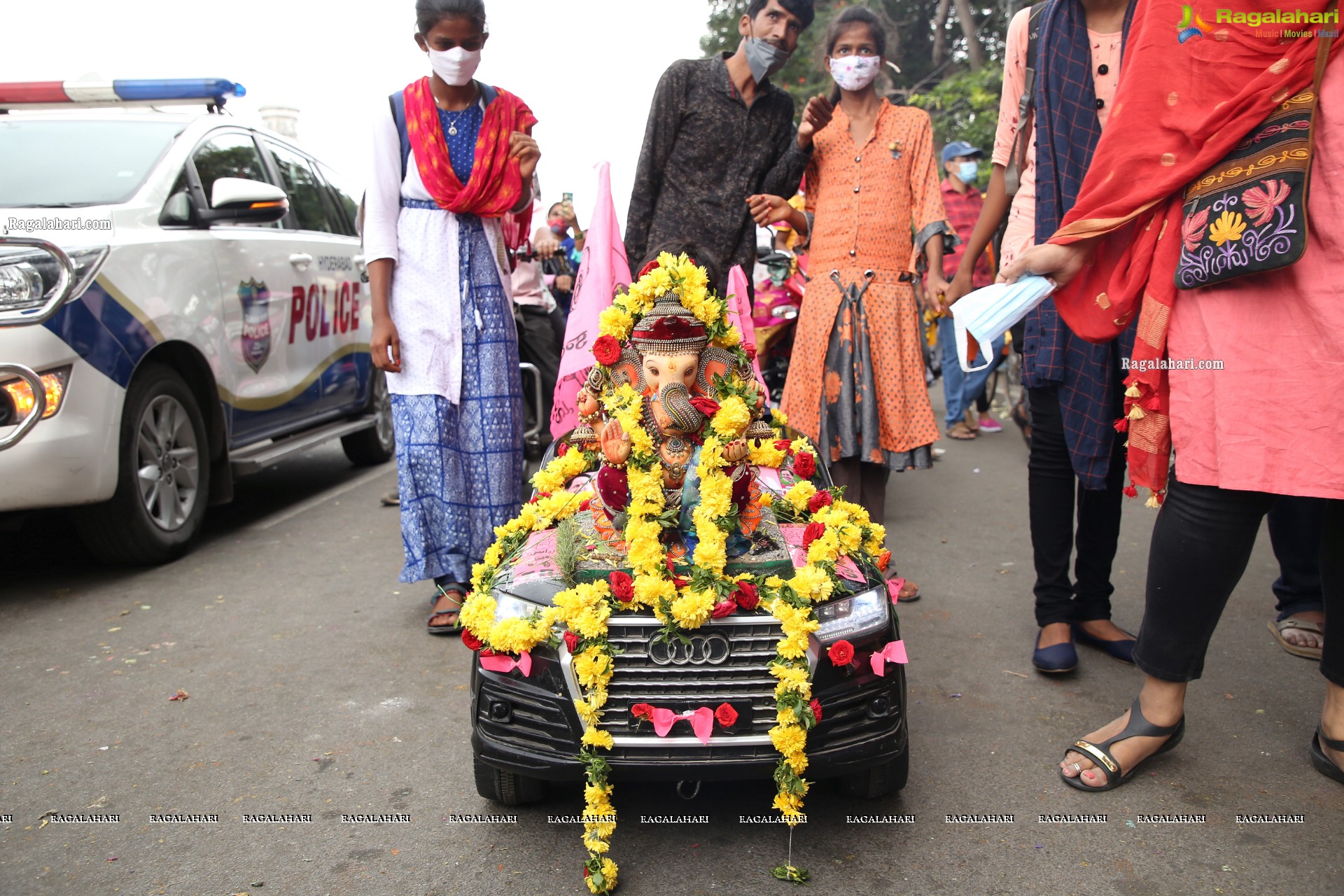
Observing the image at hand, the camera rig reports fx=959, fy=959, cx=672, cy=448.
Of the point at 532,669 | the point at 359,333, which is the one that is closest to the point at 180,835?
the point at 532,669

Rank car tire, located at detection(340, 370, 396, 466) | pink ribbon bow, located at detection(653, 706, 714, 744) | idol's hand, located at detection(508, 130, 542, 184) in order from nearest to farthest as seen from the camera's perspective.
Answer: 1. pink ribbon bow, located at detection(653, 706, 714, 744)
2. idol's hand, located at detection(508, 130, 542, 184)
3. car tire, located at detection(340, 370, 396, 466)

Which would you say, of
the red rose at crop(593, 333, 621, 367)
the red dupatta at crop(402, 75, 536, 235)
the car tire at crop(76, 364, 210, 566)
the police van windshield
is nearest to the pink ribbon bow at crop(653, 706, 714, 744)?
the red rose at crop(593, 333, 621, 367)

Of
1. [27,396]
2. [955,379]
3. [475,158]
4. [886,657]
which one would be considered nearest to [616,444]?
[886,657]

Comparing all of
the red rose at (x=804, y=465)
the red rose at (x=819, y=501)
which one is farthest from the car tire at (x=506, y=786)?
the red rose at (x=804, y=465)

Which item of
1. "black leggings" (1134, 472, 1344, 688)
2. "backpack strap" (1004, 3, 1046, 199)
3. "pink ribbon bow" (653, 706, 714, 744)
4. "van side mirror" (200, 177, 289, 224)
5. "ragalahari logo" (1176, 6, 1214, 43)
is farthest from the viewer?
"van side mirror" (200, 177, 289, 224)

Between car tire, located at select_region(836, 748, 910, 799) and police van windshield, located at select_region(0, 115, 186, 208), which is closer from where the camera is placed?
car tire, located at select_region(836, 748, 910, 799)

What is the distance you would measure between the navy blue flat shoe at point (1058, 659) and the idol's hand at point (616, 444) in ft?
5.73

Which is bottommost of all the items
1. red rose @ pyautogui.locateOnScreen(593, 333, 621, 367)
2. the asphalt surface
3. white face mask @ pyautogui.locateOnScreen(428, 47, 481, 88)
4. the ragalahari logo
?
the asphalt surface

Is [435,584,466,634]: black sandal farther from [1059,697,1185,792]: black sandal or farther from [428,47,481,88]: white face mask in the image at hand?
[1059,697,1185,792]: black sandal

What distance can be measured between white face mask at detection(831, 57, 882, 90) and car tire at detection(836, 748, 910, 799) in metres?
2.73

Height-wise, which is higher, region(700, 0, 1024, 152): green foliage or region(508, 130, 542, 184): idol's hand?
region(700, 0, 1024, 152): green foliage

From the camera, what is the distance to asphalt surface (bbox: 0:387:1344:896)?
2.22m

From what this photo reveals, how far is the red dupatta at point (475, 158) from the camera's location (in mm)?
3607

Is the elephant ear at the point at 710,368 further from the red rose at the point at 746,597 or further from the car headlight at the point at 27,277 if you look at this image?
the car headlight at the point at 27,277
